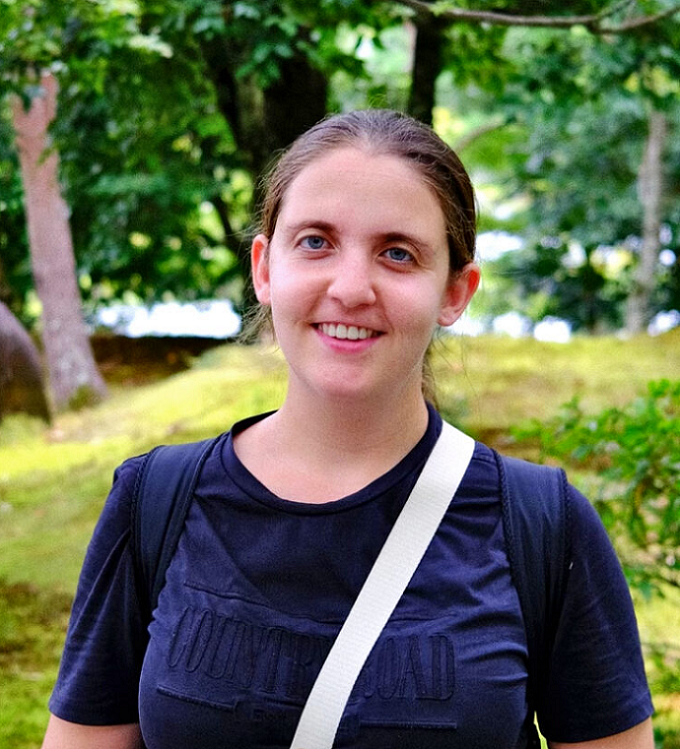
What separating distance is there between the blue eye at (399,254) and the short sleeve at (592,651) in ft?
1.36

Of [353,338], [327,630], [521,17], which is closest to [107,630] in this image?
[327,630]

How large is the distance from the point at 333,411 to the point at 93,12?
7.98 ft

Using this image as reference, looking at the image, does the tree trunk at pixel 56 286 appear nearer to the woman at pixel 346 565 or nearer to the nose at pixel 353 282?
the woman at pixel 346 565

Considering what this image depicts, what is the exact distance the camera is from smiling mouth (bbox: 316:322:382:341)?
132 centimetres

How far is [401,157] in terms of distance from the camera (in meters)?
1.42

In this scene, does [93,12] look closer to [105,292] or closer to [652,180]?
[105,292]

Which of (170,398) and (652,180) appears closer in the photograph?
(170,398)

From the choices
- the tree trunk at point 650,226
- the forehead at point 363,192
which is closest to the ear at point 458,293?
the forehead at point 363,192

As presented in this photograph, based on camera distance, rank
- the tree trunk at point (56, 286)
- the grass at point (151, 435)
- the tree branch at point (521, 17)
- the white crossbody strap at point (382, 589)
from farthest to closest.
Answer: the tree trunk at point (56, 286) < the grass at point (151, 435) < the tree branch at point (521, 17) < the white crossbody strap at point (382, 589)

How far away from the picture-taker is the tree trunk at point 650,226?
8047mm

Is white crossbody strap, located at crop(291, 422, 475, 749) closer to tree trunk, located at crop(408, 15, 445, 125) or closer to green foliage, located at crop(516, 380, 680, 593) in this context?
green foliage, located at crop(516, 380, 680, 593)

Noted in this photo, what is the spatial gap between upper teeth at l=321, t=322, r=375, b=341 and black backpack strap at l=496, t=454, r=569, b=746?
1.02 ft

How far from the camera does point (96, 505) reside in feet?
15.0

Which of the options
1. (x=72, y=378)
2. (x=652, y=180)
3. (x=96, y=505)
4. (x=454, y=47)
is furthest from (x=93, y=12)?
(x=652, y=180)
